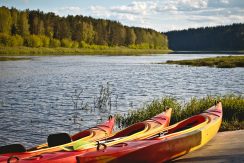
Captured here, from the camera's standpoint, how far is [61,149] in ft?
26.4

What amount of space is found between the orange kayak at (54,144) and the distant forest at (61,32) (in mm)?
77365

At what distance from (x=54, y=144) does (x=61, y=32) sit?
342ft

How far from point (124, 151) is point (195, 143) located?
2314 mm

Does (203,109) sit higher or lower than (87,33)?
lower

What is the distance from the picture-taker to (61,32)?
11025cm

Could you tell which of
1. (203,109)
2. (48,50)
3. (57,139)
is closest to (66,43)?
(48,50)

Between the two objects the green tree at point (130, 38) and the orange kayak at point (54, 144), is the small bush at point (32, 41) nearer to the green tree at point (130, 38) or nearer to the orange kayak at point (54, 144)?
the green tree at point (130, 38)

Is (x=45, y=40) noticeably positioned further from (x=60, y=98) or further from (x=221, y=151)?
(x=221, y=151)

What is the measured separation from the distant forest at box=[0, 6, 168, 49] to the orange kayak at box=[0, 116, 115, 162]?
3046 inches

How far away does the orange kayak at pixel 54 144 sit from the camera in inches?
302

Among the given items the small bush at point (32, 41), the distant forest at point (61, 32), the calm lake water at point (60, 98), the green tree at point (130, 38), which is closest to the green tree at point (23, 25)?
the distant forest at point (61, 32)

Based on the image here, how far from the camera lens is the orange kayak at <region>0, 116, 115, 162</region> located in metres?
7.67

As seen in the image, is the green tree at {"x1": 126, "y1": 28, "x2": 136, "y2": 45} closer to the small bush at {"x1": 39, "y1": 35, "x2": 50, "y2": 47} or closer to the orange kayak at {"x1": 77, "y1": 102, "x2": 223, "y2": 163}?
the small bush at {"x1": 39, "y1": 35, "x2": 50, "y2": 47}

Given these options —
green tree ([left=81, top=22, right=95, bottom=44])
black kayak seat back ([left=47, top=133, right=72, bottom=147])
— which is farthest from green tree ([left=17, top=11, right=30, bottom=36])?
black kayak seat back ([left=47, top=133, right=72, bottom=147])
